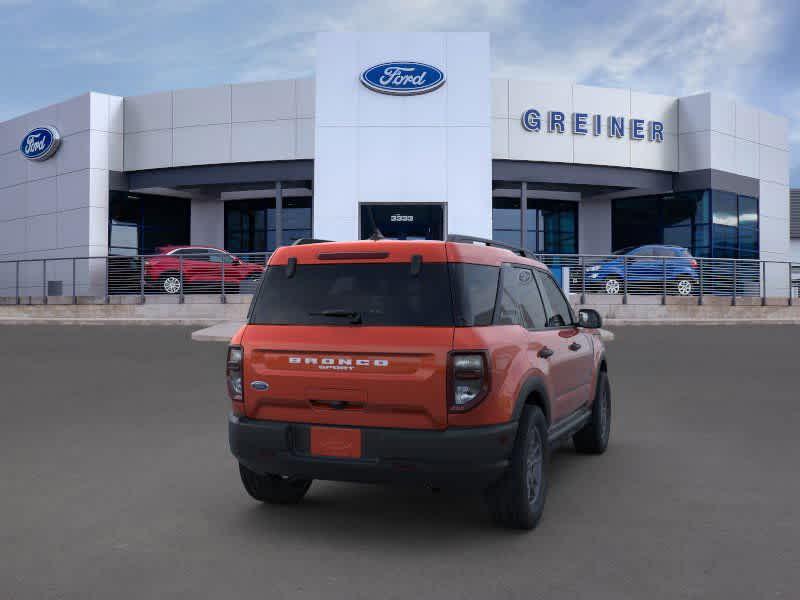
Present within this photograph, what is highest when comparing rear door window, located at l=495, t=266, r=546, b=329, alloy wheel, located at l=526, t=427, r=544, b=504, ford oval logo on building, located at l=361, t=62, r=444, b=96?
ford oval logo on building, located at l=361, t=62, r=444, b=96

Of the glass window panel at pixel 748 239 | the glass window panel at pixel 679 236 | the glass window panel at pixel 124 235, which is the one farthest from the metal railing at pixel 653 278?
the glass window panel at pixel 124 235

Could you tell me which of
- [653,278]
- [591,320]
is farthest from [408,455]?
[653,278]

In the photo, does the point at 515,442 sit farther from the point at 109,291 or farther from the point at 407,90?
the point at 109,291

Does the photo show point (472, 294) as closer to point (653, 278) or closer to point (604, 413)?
point (604, 413)

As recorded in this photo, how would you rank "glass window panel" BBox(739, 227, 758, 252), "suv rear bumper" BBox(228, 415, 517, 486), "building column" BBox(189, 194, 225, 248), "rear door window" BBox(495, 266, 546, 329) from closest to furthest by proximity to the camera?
"suv rear bumper" BBox(228, 415, 517, 486) → "rear door window" BBox(495, 266, 546, 329) → "glass window panel" BBox(739, 227, 758, 252) → "building column" BBox(189, 194, 225, 248)

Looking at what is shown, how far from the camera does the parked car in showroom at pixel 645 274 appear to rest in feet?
88.0

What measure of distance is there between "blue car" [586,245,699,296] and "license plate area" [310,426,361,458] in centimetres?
2343

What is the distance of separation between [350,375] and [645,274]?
24.5 m

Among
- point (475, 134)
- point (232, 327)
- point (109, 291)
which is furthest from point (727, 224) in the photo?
point (109, 291)

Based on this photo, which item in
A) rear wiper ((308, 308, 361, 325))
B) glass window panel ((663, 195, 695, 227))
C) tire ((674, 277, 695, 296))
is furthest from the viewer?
glass window panel ((663, 195, 695, 227))

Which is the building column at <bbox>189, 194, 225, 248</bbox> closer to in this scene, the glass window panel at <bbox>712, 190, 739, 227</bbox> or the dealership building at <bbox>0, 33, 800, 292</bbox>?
the dealership building at <bbox>0, 33, 800, 292</bbox>

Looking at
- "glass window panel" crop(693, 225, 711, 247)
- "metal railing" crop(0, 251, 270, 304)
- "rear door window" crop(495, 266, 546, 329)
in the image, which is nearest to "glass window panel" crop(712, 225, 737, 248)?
"glass window panel" crop(693, 225, 711, 247)

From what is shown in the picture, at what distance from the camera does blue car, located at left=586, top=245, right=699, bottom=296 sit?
88.0ft

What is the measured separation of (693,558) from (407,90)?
24083 mm
